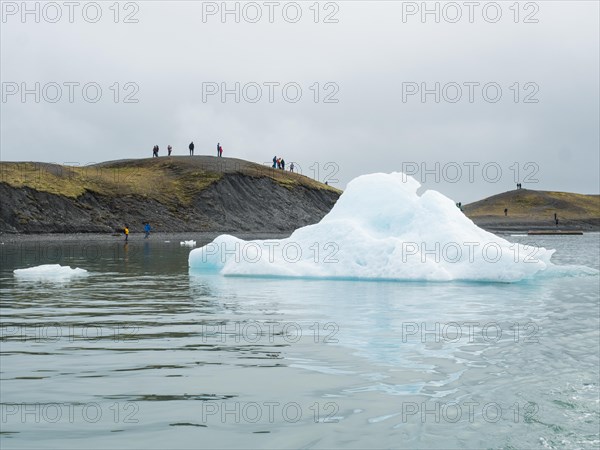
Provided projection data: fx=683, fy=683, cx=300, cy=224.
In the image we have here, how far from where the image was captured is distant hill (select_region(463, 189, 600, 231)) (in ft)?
433

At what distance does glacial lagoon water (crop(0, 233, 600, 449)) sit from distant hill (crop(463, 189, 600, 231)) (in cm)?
10748

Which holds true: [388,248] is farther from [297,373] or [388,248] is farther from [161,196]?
[161,196]

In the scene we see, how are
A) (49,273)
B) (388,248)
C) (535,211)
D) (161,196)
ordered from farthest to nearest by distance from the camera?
(535,211)
(161,196)
(49,273)
(388,248)

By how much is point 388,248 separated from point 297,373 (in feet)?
53.2

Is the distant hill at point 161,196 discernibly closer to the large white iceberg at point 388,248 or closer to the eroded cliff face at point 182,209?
the eroded cliff face at point 182,209

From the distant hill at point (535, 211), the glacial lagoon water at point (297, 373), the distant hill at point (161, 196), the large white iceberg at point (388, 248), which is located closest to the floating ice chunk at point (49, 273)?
the large white iceberg at point (388, 248)

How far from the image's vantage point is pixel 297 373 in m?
10.4

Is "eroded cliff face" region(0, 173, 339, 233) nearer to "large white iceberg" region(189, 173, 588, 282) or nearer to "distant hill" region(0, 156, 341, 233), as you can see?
"distant hill" region(0, 156, 341, 233)

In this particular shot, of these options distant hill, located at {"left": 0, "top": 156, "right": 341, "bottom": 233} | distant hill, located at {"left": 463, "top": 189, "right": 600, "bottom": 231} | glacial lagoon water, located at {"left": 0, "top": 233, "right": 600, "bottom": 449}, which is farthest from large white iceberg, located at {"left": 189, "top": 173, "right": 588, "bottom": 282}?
distant hill, located at {"left": 463, "top": 189, "right": 600, "bottom": 231}

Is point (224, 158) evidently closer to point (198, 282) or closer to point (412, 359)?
point (198, 282)

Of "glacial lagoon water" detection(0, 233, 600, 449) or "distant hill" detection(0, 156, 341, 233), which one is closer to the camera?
"glacial lagoon water" detection(0, 233, 600, 449)

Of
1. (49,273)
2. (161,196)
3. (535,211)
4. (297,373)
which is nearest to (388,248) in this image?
(49,273)

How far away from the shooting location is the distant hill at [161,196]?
81.2 m

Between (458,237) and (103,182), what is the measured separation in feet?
263
